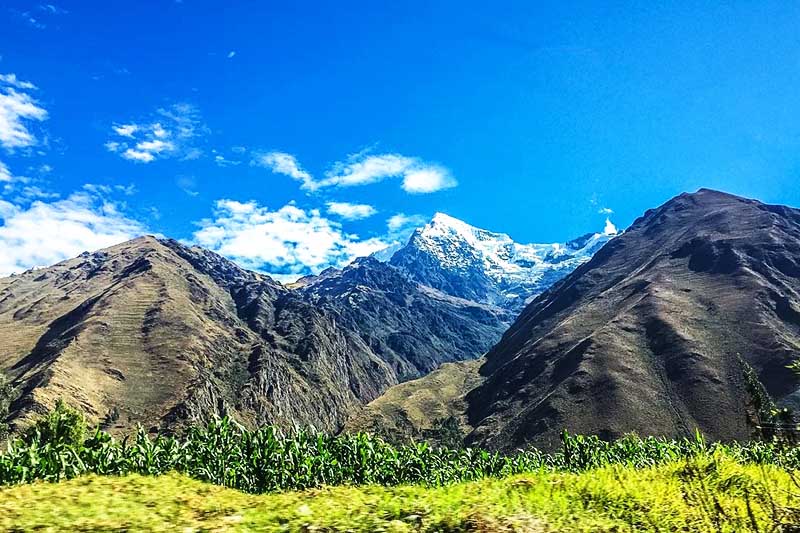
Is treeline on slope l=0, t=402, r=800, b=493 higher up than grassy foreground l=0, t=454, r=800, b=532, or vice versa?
treeline on slope l=0, t=402, r=800, b=493

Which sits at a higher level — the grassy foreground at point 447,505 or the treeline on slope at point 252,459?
the treeline on slope at point 252,459

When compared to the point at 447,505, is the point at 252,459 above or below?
above

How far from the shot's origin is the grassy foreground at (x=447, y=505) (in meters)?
10.1

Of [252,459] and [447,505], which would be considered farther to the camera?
[252,459]

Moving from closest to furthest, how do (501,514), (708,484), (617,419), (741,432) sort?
(501,514) < (708,484) < (741,432) < (617,419)

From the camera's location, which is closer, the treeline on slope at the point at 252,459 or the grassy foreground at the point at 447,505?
the grassy foreground at the point at 447,505

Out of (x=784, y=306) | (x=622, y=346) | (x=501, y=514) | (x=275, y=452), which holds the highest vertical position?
(x=784, y=306)

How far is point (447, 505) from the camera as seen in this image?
11.6 m

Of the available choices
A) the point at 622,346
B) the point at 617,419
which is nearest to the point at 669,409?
the point at 617,419

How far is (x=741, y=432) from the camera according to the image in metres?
135

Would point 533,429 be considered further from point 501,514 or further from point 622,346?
point 501,514

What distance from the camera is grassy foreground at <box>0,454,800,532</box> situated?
33.1ft

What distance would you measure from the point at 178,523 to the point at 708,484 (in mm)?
11468

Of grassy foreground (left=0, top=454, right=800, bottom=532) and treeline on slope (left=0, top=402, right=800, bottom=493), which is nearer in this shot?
grassy foreground (left=0, top=454, right=800, bottom=532)
